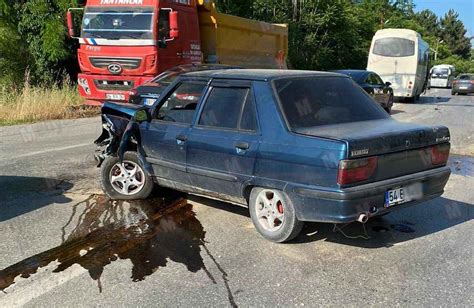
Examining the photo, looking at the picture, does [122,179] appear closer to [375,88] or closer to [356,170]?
[356,170]

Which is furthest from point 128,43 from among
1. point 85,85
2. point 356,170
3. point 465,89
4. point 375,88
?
point 465,89

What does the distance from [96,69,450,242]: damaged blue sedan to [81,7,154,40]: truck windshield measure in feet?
24.0

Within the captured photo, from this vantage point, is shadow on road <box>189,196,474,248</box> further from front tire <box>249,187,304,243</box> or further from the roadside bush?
the roadside bush

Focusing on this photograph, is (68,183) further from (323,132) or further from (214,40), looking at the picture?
(214,40)

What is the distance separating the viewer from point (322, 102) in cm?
483

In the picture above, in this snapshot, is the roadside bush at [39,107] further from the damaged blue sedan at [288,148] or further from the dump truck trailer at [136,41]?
the damaged blue sedan at [288,148]

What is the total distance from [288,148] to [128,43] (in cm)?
933

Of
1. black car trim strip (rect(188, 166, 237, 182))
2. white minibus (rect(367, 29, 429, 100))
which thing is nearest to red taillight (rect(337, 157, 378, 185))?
black car trim strip (rect(188, 166, 237, 182))

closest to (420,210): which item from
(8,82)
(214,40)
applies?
(214,40)

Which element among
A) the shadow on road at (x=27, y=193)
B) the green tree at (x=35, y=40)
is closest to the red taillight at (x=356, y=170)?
the shadow on road at (x=27, y=193)

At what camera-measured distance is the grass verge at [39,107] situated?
14.5m

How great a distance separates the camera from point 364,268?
4.09 meters

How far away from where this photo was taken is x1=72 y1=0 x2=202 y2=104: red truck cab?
1242cm

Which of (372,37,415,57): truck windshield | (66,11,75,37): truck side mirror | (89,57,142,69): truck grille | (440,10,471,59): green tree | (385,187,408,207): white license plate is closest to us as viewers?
(385,187,408,207): white license plate
